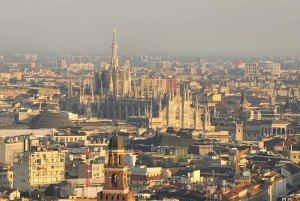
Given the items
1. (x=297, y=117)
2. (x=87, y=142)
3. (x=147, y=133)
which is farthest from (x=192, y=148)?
(x=297, y=117)

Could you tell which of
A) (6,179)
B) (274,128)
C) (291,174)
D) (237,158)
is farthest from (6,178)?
(274,128)

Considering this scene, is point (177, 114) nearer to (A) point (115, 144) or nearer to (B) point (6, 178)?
(B) point (6, 178)

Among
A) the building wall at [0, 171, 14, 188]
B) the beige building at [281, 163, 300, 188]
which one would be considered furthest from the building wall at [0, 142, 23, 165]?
the beige building at [281, 163, 300, 188]

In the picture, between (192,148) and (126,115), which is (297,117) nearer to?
(126,115)

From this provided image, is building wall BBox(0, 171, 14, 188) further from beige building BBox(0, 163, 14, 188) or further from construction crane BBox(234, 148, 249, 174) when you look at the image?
construction crane BBox(234, 148, 249, 174)

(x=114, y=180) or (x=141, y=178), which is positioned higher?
(x=114, y=180)

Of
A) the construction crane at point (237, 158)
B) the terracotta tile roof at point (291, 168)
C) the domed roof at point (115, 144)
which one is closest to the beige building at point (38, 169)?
the construction crane at point (237, 158)

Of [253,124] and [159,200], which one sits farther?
[253,124]
